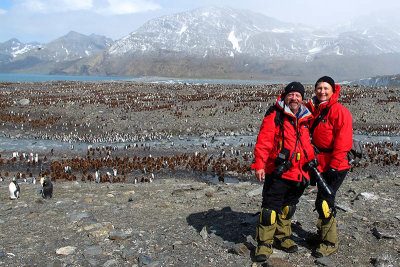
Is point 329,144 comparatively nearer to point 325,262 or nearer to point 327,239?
point 327,239

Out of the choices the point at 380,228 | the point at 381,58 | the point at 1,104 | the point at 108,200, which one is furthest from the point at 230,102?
the point at 381,58

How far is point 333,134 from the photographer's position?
4.52 meters

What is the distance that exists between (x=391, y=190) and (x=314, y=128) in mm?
5129

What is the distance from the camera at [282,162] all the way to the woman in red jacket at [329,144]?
24.1 inches

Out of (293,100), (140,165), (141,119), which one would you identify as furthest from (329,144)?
(141,119)

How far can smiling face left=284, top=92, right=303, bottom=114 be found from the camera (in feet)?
14.3

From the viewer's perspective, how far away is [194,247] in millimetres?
5094

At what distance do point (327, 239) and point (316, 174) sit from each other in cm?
103

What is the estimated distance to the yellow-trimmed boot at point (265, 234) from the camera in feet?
14.6

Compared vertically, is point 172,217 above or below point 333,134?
below

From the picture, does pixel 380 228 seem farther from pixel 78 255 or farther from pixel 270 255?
pixel 78 255

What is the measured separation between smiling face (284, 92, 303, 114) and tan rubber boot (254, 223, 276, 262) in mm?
1656

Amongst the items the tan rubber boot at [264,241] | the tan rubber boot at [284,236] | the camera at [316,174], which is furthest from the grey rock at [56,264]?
the camera at [316,174]

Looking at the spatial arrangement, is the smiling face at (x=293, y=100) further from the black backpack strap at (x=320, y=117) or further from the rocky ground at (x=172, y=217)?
the rocky ground at (x=172, y=217)
